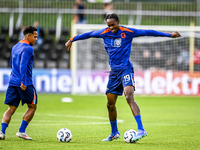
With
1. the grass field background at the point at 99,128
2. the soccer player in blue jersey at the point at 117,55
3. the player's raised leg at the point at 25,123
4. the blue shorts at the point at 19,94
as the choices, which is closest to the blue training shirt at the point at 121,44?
the soccer player in blue jersey at the point at 117,55

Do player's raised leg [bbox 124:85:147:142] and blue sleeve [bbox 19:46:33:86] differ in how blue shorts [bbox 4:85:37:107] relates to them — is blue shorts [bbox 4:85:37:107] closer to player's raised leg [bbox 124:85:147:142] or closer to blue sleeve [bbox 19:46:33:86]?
blue sleeve [bbox 19:46:33:86]

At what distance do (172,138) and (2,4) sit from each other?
758 inches

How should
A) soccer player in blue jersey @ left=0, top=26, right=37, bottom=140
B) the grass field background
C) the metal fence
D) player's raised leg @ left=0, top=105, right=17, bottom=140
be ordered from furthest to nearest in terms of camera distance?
the metal fence < soccer player in blue jersey @ left=0, top=26, right=37, bottom=140 < player's raised leg @ left=0, top=105, right=17, bottom=140 < the grass field background

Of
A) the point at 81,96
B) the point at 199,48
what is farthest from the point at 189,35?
the point at 81,96

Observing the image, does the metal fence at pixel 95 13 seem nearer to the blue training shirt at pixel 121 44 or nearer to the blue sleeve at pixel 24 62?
the blue training shirt at pixel 121 44

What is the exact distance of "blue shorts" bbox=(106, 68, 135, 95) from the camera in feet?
23.2

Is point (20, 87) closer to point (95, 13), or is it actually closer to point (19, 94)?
point (19, 94)

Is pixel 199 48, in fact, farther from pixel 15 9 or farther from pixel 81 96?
pixel 15 9

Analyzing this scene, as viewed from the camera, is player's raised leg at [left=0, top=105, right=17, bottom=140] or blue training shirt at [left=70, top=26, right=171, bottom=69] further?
blue training shirt at [left=70, top=26, right=171, bottom=69]

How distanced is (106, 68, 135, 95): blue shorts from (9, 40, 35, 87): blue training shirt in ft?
4.92

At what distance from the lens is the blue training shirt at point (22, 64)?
6.90 meters

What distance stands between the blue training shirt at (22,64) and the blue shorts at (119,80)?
4.92ft

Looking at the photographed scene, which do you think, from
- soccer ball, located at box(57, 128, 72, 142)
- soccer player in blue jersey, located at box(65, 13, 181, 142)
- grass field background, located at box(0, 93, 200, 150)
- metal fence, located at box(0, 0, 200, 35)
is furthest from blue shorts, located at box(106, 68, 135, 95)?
metal fence, located at box(0, 0, 200, 35)

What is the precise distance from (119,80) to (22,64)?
177cm
